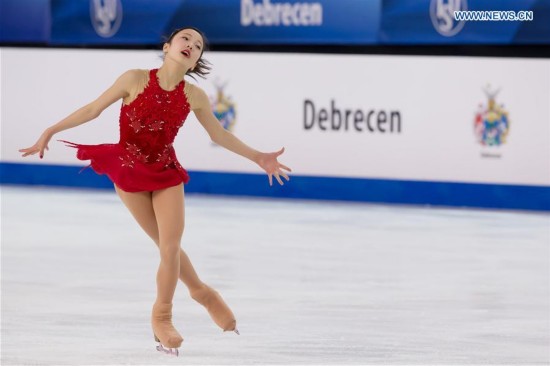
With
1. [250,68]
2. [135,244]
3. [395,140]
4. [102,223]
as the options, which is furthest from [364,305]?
[250,68]

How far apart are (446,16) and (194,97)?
22.6ft

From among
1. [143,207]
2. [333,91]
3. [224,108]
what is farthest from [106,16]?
[143,207]

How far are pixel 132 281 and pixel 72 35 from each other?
6179 mm

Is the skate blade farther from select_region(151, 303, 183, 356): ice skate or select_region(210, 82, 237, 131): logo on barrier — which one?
select_region(210, 82, 237, 131): logo on barrier

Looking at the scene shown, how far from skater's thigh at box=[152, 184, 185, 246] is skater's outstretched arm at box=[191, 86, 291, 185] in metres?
0.29

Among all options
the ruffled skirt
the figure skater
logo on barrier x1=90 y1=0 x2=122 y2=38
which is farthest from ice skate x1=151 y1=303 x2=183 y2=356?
logo on barrier x1=90 y1=0 x2=122 y2=38

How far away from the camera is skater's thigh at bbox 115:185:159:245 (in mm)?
4922

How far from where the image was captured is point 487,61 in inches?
448

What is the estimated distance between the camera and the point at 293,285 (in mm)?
7215

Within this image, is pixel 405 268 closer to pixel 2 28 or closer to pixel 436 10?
pixel 436 10

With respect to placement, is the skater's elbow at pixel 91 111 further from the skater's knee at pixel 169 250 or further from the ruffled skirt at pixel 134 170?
the skater's knee at pixel 169 250

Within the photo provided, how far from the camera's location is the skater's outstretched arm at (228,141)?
4934mm

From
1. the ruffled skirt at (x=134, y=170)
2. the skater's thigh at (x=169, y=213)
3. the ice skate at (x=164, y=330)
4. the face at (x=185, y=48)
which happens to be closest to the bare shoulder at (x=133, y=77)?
the face at (x=185, y=48)

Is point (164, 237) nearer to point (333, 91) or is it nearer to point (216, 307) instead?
point (216, 307)
